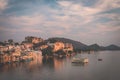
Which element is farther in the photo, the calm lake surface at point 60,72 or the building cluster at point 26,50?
the building cluster at point 26,50

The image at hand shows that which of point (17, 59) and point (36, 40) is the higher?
point (36, 40)

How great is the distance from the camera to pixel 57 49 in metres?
37.4

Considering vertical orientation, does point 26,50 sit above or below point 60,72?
above

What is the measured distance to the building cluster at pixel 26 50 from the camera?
67.2 ft

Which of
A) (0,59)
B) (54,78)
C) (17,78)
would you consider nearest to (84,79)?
(54,78)

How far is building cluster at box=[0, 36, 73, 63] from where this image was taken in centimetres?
2047

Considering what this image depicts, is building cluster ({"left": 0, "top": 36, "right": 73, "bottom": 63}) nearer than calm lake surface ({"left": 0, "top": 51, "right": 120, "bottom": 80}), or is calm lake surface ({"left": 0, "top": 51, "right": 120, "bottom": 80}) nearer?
calm lake surface ({"left": 0, "top": 51, "right": 120, "bottom": 80})

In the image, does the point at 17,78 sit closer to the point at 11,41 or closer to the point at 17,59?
the point at 17,59

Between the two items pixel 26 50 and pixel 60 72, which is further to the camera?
pixel 26 50

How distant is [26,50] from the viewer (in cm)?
2750

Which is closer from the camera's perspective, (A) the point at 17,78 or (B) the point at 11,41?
(A) the point at 17,78

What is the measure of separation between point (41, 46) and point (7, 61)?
1808 centimetres

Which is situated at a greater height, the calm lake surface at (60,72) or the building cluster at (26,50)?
the building cluster at (26,50)

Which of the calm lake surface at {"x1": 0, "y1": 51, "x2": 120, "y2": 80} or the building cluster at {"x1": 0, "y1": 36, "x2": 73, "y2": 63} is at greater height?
the building cluster at {"x1": 0, "y1": 36, "x2": 73, "y2": 63}
